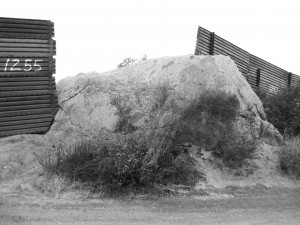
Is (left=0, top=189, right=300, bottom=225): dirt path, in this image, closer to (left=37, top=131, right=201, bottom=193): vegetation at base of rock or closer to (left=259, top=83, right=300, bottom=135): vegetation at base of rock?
(left=37, top=131, right=201, bottom=193): vegetation at base of rock

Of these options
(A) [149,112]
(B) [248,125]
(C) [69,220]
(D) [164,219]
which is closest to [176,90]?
(A) [149,112]

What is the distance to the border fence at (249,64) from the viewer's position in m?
13.3

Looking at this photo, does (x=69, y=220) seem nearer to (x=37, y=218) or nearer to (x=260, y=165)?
(x=37, y=218)

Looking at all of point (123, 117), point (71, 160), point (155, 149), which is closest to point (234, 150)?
point (155, 149)

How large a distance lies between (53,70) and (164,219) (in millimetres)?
6059

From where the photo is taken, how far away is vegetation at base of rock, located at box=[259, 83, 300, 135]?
488 inches

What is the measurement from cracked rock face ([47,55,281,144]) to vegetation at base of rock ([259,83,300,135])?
177 cm

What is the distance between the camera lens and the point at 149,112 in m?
9.57

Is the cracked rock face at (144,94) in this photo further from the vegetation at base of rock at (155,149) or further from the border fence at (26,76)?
the border fence at (26,76)

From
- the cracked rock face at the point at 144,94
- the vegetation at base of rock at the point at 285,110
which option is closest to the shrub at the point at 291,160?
Result: the cracked rock face at the point at 144,94

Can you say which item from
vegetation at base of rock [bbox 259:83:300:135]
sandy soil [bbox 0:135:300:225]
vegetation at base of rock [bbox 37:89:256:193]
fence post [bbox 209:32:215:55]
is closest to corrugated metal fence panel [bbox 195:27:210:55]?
fence post [bbox 209:32:215:55]

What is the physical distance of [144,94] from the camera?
10.1m

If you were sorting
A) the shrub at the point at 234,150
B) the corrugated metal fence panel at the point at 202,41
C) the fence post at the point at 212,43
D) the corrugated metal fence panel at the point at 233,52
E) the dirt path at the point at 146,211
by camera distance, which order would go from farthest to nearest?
1. the corrugated metal fence panel at the point at 233,52
2. the fence post at the point at 212,43
3. the corrugated metal fence panel at the point at 202,41
4. the shrub at the point at 234,150
5. the dirt path at the point at 146,211

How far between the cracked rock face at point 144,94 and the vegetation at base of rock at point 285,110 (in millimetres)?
1774
